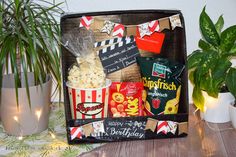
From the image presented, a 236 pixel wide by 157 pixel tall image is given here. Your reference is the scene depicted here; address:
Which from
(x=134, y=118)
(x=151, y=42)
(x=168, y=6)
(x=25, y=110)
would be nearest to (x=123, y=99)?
(x=134, y=118)

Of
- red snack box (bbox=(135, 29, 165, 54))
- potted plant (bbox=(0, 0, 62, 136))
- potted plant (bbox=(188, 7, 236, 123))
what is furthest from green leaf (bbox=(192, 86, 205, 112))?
potted plant (bbox=(0, 0, 62, 136))

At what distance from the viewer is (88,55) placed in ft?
4.08

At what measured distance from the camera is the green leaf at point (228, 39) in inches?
49.1

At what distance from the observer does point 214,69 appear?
48.9 inches

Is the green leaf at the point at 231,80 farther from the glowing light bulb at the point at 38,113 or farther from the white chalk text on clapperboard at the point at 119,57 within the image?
the glowing light bulb at the point at 38,113

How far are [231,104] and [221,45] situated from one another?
0.24 m

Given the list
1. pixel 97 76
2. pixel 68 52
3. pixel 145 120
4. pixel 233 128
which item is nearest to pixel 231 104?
pixel 233 128

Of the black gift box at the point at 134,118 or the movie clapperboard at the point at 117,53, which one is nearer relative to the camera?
the black gift box at the point at 134,118

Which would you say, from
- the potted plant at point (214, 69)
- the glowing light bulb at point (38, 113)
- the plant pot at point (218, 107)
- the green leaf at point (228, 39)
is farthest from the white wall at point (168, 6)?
the glowing light bulb at point (38, 113)

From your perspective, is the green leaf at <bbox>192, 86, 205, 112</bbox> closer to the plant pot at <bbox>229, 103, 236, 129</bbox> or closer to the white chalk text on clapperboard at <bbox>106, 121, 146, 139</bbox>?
the plant pot at <bbox>229, 103, 236, 129</bbox>

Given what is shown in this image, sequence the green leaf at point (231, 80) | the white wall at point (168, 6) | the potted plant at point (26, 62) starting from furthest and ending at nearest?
the white wall at point (168, 6), the green leaf at point (231, 80), the potted plant at point (26, 62)

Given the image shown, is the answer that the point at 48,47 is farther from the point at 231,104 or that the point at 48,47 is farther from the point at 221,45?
the point at 231,104

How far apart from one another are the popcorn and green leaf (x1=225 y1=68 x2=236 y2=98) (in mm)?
443

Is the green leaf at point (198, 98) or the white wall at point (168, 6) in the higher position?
the white wall at point (168, 6)
